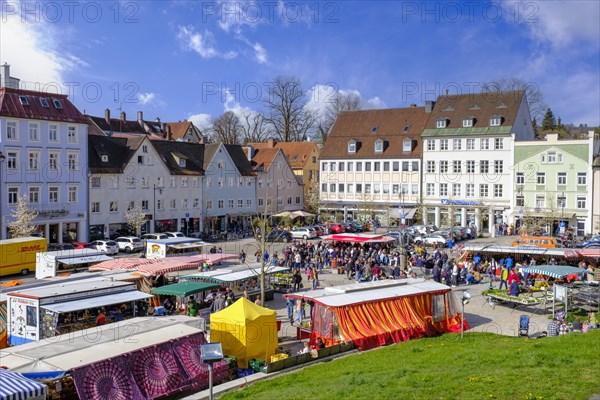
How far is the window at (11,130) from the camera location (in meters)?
44.0

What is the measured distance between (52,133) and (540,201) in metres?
41.9

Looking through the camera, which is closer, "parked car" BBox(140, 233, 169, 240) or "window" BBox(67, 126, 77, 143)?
"parked car" BBox(140, 233, 169, 240)

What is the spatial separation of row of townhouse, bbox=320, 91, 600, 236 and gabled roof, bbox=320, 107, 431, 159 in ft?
0.38

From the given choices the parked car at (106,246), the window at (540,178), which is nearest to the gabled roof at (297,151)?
the window at (540,178)

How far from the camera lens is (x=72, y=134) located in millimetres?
48781

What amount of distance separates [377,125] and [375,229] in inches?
663

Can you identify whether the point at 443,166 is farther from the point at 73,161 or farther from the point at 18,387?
the point at 18,387

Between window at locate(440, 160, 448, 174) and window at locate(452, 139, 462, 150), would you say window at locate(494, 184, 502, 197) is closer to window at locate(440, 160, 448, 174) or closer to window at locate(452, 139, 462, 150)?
window at locate(440, 160, 448, 174)

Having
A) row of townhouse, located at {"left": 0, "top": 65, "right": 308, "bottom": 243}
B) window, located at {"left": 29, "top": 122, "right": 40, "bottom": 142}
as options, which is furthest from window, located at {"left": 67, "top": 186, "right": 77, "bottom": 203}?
window, located at {"left": 29, "top": 122, "right": 40, "bottom": 142}

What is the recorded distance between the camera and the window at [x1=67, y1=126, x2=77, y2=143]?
159 feet

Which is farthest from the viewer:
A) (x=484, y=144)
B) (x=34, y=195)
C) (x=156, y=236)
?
(x=484, y=144)

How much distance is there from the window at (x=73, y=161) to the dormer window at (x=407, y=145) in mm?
32082

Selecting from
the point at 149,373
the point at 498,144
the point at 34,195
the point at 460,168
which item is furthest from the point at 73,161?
the point at 498,144

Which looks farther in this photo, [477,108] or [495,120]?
[477,108]
